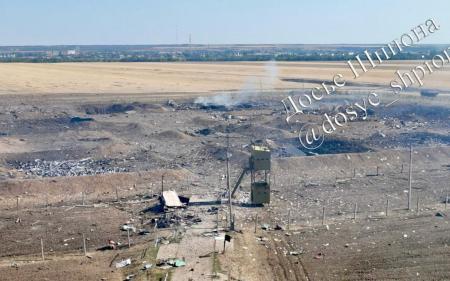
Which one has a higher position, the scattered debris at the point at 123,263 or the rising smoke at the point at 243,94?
the rising smoke at the point at 243,94

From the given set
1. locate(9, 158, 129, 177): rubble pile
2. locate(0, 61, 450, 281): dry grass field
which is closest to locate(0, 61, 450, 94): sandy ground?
locate(0, 61, 450, 281): dry grass field

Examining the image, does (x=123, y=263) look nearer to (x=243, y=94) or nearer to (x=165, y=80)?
(x=243, y=94)

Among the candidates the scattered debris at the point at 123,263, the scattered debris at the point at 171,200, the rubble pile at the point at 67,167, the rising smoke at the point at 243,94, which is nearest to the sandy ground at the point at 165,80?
the rising smoke at the point at 243,94

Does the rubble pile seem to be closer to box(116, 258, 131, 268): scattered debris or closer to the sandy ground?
box(116, 258, 131, 268): scattered debris

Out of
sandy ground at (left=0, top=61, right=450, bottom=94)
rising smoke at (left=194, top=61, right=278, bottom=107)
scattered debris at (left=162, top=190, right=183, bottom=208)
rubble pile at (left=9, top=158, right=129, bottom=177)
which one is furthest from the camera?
sandy ground at (left=0, top=61, right=450, bottom=94)

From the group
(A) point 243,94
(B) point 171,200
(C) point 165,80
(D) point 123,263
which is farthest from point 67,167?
(C) point 165,80

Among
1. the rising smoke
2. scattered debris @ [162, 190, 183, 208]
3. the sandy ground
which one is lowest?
scattered debris @ [162, 190, 183, 208]

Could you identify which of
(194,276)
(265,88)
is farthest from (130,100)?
(194,276)

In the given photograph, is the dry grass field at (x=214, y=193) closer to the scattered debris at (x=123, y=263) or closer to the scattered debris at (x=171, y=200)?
the scattered debris at (x=123, y=263)
